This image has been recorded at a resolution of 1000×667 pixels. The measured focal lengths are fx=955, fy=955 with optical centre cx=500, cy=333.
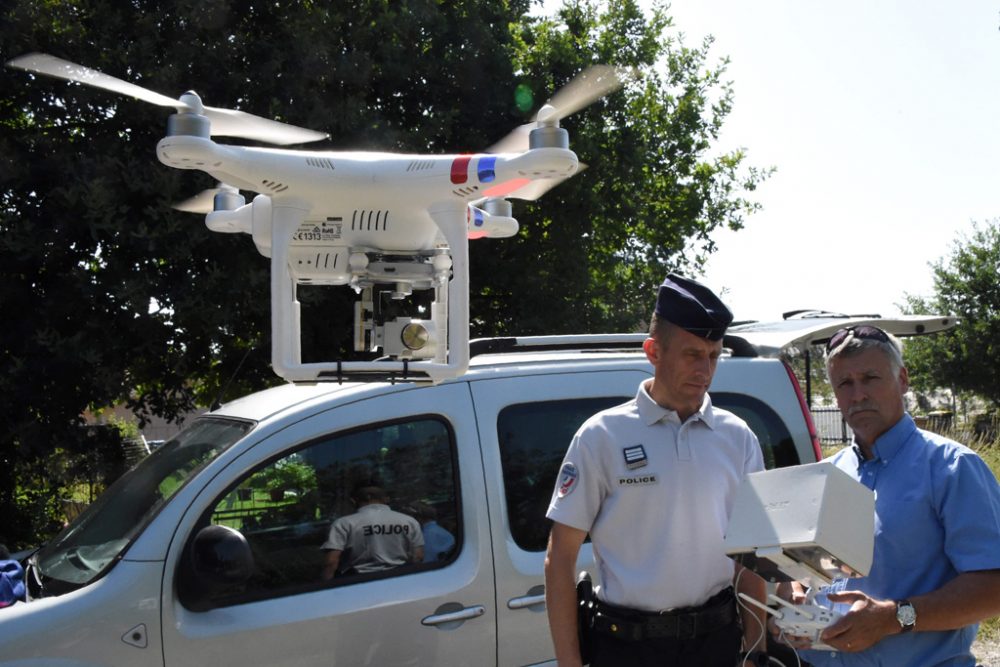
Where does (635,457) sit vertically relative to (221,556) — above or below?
above

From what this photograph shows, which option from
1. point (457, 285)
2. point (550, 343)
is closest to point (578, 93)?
point (457, 285)

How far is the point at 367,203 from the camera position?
2.81 m

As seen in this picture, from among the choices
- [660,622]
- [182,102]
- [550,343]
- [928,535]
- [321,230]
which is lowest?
[660,622]

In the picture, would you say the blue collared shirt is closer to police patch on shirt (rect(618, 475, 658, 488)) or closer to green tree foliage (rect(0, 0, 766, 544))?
police patch on shirt (rect(618, 475, 658, 488))

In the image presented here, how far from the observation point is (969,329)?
2445cm

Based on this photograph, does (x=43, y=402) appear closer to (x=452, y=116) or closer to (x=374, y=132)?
(x=374, y=132)

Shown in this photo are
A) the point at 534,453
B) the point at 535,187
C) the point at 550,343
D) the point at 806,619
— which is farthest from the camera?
the point at 550,343

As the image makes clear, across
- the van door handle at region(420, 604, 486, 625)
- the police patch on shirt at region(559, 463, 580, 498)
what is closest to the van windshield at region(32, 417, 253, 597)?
the van door handle at region(420, 604, 486, 625)

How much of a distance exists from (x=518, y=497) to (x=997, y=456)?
391 inches

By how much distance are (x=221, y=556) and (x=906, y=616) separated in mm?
2217

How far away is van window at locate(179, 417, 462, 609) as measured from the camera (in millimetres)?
3648

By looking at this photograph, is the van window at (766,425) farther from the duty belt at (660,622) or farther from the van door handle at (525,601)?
the duty belt at (660,622)

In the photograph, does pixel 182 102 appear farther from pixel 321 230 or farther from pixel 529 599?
pixel 529 599

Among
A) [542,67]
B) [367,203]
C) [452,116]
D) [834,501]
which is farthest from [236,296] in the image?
[834,501]
